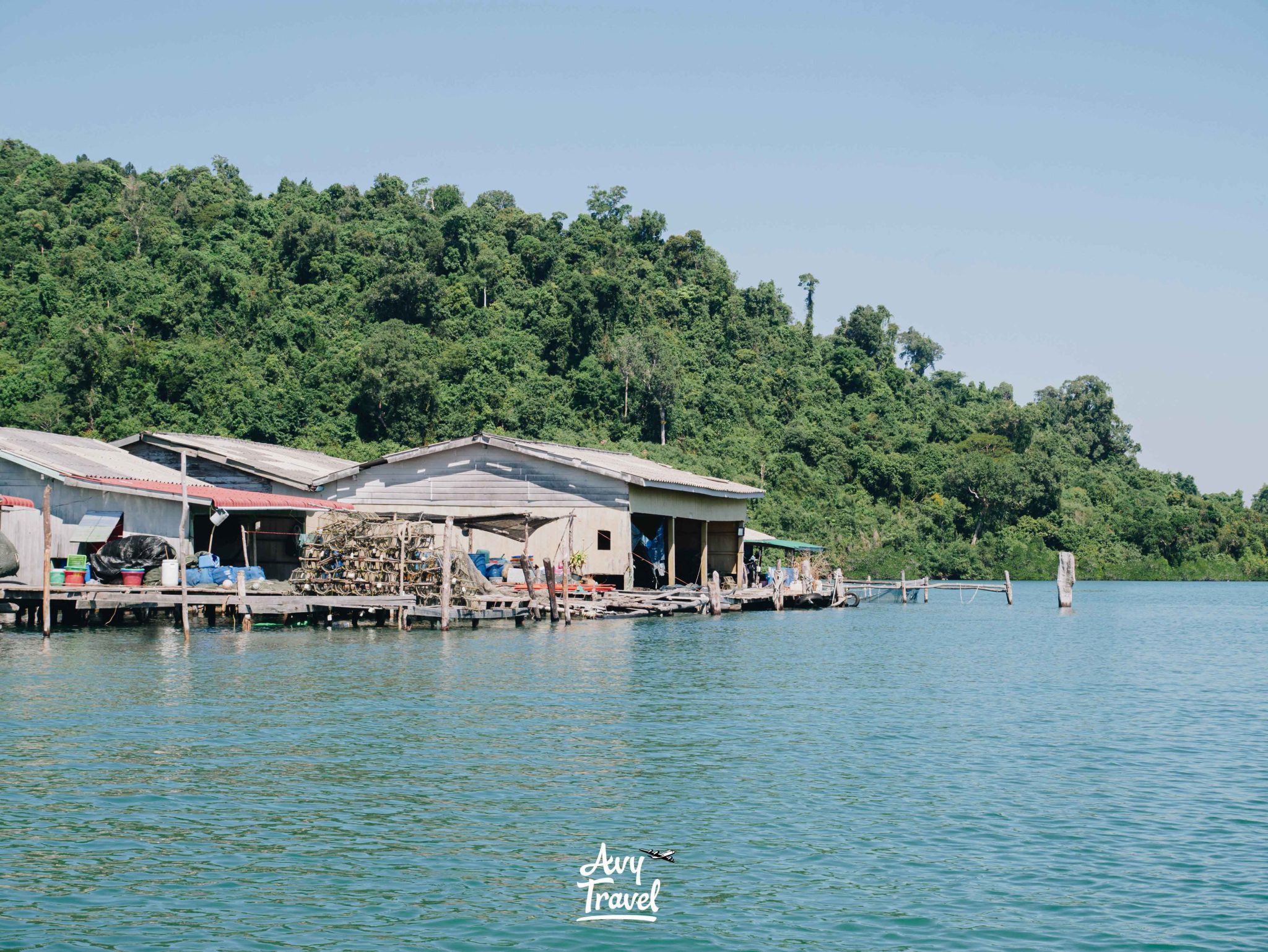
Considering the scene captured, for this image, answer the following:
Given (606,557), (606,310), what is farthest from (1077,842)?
(606,310)

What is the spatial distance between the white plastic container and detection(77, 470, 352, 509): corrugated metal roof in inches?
78.2

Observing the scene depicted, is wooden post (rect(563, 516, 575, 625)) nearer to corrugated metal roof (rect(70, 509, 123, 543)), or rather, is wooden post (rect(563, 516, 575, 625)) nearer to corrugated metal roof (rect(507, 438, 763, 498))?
corrugated metal roof (rect(507, 438, 763, 498))

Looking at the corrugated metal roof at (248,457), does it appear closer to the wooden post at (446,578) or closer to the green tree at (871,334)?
the wooden post at (446,578)

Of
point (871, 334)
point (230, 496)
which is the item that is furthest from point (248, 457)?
point (871, 334)

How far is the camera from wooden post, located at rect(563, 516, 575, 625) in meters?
35.8

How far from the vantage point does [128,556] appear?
3347cm

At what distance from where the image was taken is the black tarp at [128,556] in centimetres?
3338

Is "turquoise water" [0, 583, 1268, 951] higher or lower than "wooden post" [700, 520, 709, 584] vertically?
lower

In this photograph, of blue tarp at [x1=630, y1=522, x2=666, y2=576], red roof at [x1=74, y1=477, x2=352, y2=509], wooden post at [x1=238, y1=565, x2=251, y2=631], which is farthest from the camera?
blue tarp at [x1=630, y1=522, x2=666, y2=576]

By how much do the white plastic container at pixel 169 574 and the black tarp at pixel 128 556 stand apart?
1.91ft

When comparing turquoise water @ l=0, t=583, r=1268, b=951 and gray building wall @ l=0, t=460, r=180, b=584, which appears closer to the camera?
turquoise water @ l=0, t=583, r=1268, b=951

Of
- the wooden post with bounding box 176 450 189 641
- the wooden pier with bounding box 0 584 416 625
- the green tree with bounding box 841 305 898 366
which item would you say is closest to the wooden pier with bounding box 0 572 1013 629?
the wooden pier with bounding box 0 584 416 625

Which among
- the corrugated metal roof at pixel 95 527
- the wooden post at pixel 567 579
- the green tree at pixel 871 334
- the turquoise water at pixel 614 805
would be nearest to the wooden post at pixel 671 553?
the wooden post at pixel 567 579

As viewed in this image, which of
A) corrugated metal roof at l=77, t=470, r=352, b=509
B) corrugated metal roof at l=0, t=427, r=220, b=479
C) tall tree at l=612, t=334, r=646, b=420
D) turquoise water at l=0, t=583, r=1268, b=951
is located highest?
tall tree at l=612, t=334, r=646, b=420
